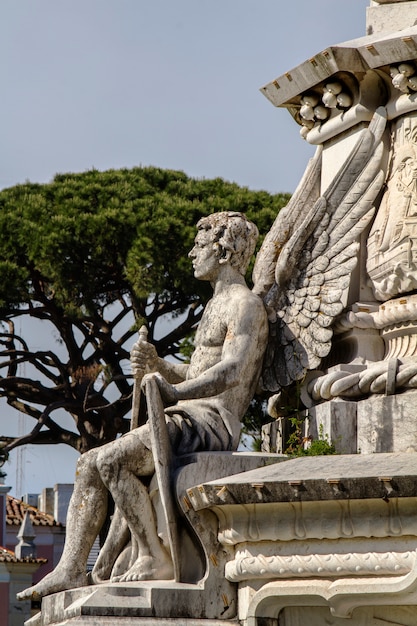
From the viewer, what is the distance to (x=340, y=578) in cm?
1027

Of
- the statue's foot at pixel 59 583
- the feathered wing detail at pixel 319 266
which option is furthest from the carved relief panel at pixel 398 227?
the statue's foot at pixel 59 583

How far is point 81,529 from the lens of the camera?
38.3ft

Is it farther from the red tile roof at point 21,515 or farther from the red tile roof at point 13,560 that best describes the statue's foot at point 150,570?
the red tile roof at point 21,515

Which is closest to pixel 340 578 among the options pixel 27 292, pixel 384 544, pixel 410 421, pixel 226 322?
pixel 384 544

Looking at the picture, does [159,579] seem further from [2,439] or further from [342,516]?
[2,439]

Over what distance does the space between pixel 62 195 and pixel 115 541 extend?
1620 cm

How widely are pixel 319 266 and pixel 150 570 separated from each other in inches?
102

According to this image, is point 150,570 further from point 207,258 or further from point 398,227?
point 398,227

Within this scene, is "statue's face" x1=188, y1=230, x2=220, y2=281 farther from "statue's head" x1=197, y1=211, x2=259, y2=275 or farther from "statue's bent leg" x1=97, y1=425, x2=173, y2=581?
"statue's bent leg" x1=97, y1=425, x2=173, y2=581

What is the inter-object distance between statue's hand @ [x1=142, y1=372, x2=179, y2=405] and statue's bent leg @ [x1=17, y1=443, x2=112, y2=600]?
0.65 meters

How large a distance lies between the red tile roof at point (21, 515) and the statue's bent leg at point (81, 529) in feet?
82.1

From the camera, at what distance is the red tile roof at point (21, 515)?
37.6 m

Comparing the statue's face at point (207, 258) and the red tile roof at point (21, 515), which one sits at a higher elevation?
the red tile roof at point (21, 515)

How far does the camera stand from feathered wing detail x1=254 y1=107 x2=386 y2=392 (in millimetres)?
11883
